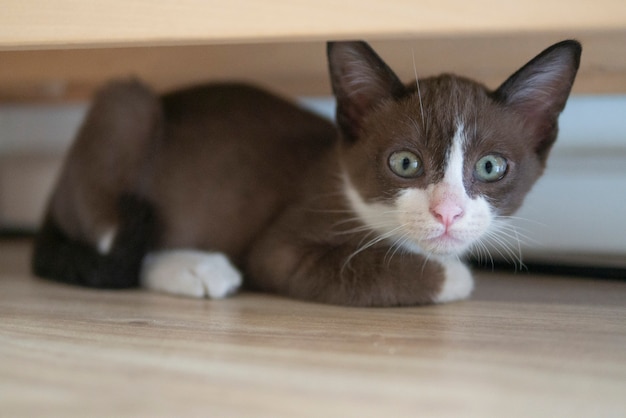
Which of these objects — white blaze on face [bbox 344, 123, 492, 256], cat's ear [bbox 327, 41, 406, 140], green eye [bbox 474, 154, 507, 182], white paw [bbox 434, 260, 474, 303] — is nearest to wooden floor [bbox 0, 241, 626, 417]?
white paw [bbox 434, 260, 474, 303]

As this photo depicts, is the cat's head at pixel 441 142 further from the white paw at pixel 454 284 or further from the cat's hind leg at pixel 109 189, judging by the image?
the cat's hind leg at pixel 109 189

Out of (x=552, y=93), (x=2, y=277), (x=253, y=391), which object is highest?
(x=552, y=93)

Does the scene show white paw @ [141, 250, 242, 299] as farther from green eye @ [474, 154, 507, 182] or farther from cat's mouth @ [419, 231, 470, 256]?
green eye @ [474, 154, 507, 182]

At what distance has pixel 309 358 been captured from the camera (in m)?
0.83

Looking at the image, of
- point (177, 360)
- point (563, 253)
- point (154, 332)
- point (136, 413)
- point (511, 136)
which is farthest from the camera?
point (563, 253)

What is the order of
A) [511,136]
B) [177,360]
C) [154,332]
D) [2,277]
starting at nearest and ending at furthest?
[177,360] < [154,332] < [511,136] < [2,277]

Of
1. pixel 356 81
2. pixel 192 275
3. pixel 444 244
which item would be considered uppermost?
pixel 356 81

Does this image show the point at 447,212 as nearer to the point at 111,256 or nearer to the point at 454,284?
the point at 454,284

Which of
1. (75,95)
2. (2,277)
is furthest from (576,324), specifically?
(75,95)

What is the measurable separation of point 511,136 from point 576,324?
0.34 m

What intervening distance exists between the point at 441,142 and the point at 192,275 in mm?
545

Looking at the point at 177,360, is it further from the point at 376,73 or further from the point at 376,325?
the point at 376,73

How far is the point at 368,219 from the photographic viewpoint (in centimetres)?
122

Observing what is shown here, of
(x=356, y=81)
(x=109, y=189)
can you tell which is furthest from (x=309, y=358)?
(x=109, y=189)
